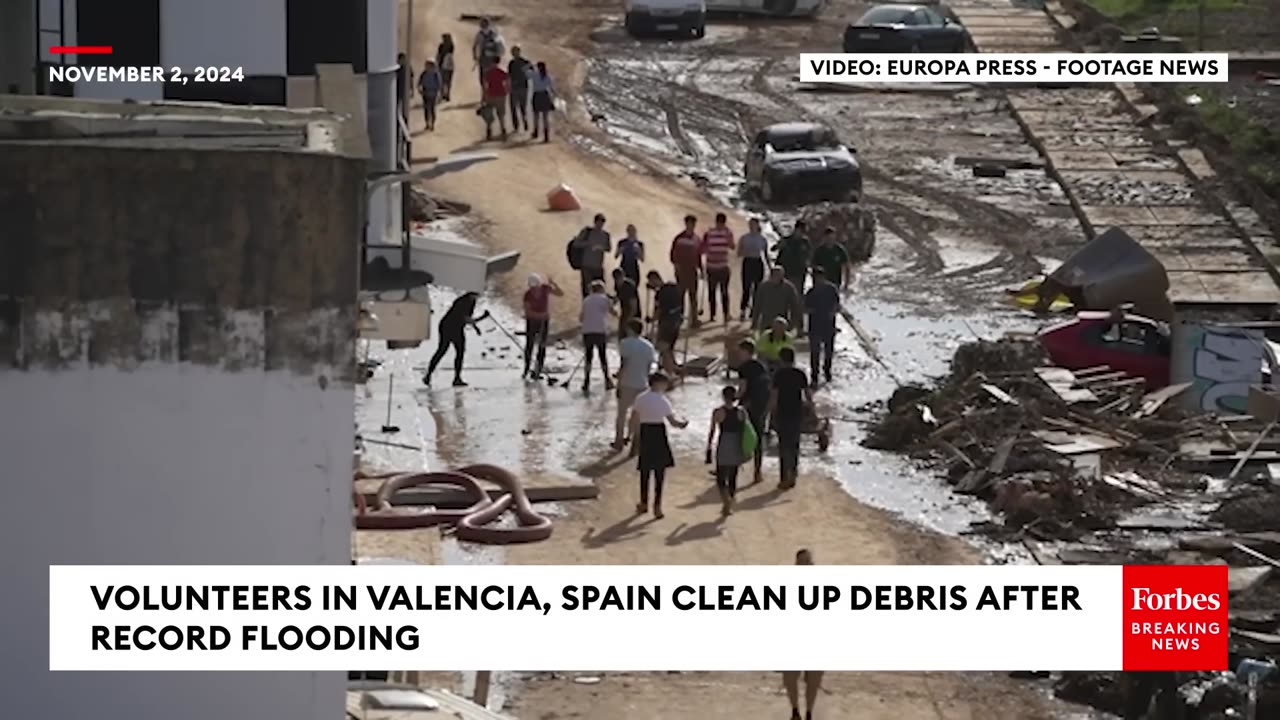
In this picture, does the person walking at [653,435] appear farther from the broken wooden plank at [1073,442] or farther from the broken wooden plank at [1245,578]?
the broken wooden plank at [1245,578]

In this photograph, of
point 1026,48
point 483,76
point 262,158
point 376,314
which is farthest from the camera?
point 1026,48

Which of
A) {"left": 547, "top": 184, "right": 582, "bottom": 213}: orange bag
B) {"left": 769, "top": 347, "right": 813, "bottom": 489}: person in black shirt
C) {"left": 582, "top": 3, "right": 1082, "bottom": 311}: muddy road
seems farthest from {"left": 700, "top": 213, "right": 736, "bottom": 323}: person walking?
{"left": 769, "top": 347, "right": 813, "bottom": 489}: person in black shirt

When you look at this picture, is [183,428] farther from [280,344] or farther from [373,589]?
[373,589]

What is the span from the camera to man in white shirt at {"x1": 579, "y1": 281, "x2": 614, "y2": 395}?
32.5 m

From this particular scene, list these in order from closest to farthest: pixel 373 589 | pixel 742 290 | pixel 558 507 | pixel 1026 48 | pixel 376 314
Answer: pixel 373 589 → pixel 376 314 → pixel 558 507 → pixel 742 290 → pixel 1026 48

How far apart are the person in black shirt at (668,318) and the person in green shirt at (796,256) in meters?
1.77

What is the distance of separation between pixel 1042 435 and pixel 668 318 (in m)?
4.96

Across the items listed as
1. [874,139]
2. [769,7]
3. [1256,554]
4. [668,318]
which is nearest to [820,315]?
[668,318]

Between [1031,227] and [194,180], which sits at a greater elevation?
[194,180]

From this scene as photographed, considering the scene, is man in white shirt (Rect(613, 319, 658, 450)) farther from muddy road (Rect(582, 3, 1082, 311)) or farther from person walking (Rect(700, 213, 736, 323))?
muddy road (Rect(582, 3, 1082, 311))

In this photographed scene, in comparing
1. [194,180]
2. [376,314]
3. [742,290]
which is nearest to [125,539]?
[194,180]

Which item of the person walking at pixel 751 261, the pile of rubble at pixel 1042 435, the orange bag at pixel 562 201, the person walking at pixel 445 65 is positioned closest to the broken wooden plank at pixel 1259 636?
the pile of rubble at pixel 1042 435

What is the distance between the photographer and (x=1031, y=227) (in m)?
42.9

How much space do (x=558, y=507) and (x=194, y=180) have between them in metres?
12.6
